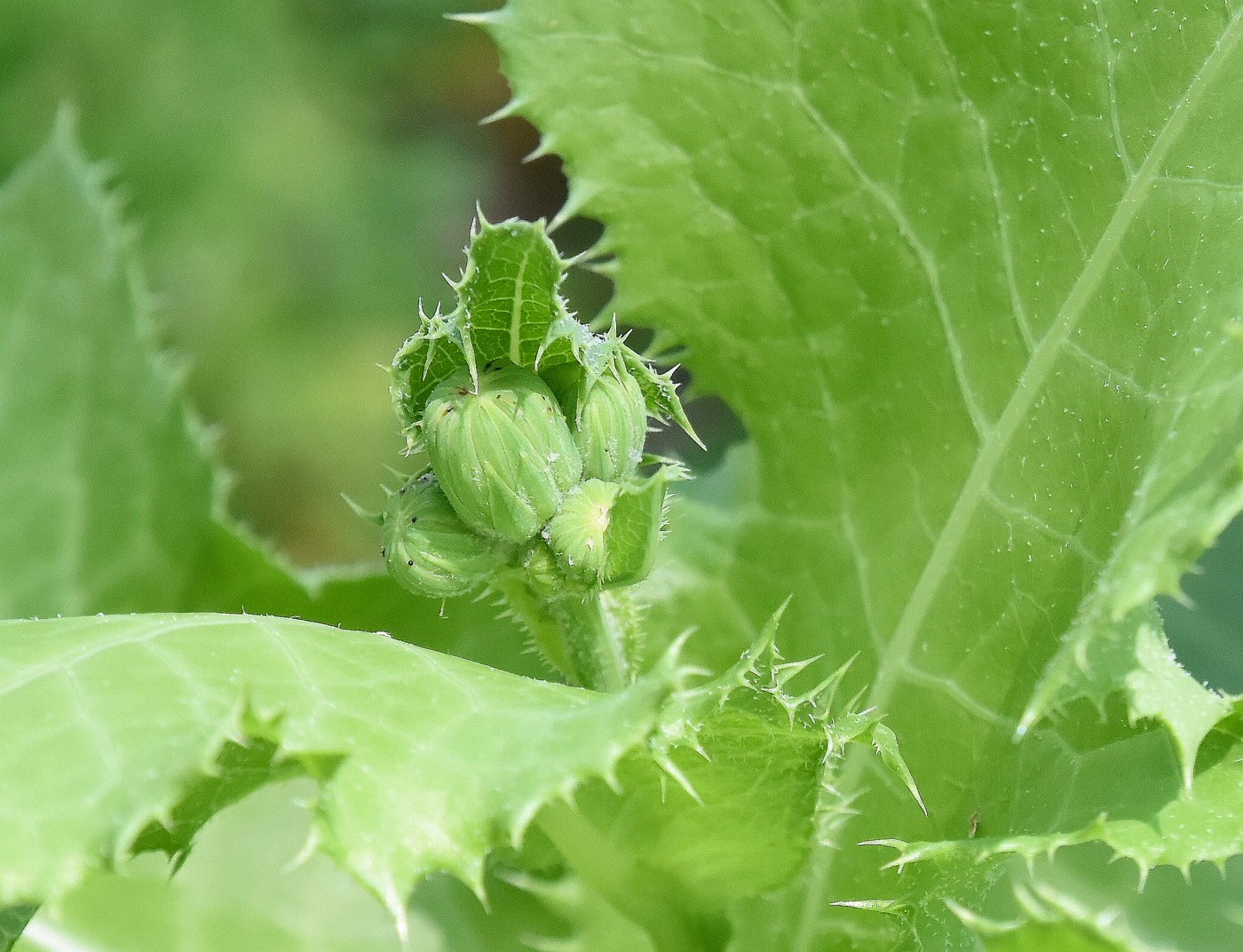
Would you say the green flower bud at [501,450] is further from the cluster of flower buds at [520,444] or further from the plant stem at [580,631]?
the plant stem at [580,631]

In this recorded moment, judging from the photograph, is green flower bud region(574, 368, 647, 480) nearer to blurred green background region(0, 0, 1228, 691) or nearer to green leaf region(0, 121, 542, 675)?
green leaf region(0, 121, 542, 675)

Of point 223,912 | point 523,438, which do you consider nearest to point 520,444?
point 523,438

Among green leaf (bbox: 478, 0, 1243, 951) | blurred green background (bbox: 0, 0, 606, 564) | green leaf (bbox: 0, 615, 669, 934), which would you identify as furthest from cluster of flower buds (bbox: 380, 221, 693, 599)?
blurred green background (bbox: 0, 0, 606, 564)

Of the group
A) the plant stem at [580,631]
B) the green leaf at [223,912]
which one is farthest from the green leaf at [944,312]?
the green leaf at [223,912]

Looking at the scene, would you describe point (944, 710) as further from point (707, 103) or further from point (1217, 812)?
point (707, 103)

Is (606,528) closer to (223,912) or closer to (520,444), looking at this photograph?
(520,444)

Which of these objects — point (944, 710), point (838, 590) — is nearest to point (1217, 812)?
point (944, 710)
